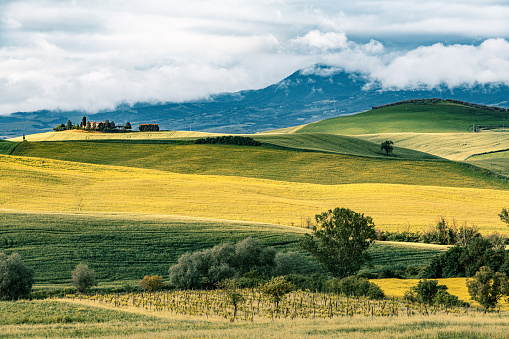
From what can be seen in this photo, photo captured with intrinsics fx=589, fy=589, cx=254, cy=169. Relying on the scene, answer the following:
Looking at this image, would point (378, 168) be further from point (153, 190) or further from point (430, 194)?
point (153, 190)

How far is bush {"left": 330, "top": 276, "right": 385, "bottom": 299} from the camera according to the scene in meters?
42.1

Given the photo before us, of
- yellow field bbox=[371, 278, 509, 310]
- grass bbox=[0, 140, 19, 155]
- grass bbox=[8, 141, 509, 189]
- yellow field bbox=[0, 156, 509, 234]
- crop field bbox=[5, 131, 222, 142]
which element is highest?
crop field bbox=[5, 131, 222, 142]

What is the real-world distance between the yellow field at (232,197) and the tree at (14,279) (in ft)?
75.8

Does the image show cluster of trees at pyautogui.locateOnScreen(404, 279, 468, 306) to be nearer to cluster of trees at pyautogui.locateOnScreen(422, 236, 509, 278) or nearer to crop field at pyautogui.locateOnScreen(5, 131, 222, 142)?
cluster of trees at pyautogui.locateOnScreen(422, 236, 509, 278)

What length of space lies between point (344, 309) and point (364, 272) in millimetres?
14063

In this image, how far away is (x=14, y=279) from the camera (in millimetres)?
41625

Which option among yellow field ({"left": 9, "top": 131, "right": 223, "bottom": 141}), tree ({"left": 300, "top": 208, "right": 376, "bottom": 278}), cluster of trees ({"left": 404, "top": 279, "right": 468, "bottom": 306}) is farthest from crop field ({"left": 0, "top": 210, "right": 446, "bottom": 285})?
yellow field ({"left": 9, "top": 131, "right": 223, "bottom": 141})

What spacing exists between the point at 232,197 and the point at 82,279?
35507mm

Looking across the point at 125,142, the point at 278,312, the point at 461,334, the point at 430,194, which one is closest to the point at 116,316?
the point at 278,312

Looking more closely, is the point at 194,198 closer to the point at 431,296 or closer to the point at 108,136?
the point at 431,296

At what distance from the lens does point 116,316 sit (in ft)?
113

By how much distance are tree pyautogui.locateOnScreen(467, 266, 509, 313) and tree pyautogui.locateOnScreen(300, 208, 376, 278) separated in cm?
1288

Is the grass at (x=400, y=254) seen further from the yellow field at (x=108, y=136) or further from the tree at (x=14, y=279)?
the yellow field at (x=108, y=136)

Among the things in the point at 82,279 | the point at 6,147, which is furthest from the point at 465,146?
the point at 82,279
